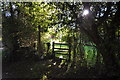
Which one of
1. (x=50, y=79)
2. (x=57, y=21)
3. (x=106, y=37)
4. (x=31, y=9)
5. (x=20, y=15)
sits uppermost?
(x=20, y=15)

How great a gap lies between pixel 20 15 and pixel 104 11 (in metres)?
4.33

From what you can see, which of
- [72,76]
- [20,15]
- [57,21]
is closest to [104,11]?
[57,21]

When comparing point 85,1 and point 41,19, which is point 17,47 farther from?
point 85,1

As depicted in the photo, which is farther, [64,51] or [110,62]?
[64,51]

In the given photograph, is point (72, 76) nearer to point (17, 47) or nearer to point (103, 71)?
point (103, 71)

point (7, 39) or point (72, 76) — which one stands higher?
point (7, 39)

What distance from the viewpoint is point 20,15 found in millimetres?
4773

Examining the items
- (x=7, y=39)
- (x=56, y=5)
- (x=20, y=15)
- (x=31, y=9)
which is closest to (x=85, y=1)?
(x=56, y=5)

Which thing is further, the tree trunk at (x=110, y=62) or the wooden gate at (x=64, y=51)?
the wooden gate at (x=64, y=51)

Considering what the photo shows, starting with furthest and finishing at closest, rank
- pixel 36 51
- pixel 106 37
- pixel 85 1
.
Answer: pixel 36 51
pixel 85 1
pixel 106 37

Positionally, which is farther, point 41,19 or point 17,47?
point 17,47

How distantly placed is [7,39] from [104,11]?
460 cm

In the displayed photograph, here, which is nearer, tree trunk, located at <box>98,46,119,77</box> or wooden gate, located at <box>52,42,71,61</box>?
tree trunk, located at <box>98,46,119,77</box>

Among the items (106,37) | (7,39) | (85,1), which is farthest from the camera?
(7,39)
